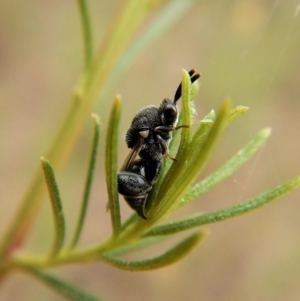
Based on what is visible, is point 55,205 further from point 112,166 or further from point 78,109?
point 78,109

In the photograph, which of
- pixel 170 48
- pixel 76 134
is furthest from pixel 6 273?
pixel 170 48

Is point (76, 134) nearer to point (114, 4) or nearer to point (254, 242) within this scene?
point (254, 242)

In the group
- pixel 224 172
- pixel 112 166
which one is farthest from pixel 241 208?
pixel 112 166

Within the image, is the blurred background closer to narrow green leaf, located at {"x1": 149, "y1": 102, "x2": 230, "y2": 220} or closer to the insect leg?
the insect leg

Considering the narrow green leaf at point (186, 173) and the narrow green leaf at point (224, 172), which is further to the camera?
the narrow green leaf at point (224, 172)

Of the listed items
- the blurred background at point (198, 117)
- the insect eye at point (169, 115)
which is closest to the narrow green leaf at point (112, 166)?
the insect eye at point (169, 115)

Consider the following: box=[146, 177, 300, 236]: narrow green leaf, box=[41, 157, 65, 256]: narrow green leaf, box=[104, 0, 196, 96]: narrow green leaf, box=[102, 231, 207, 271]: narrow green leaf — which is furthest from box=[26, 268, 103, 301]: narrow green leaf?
box=[104, 0, 196, 96]: narrow green leaf

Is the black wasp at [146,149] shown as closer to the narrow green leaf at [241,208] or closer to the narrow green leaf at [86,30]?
the narrow green leaf at [241,208]
